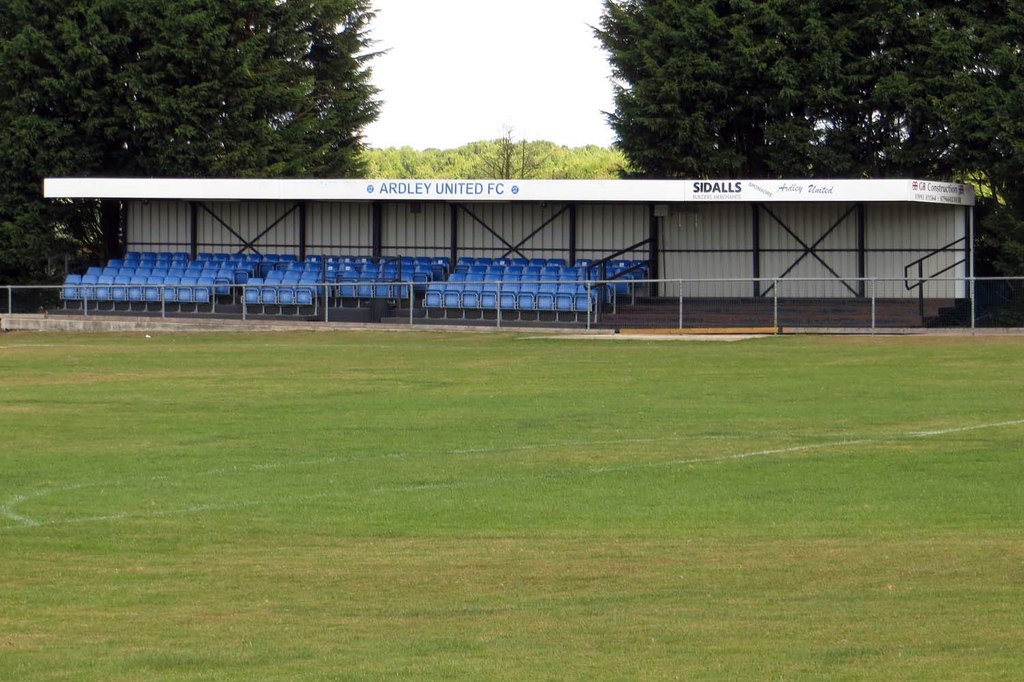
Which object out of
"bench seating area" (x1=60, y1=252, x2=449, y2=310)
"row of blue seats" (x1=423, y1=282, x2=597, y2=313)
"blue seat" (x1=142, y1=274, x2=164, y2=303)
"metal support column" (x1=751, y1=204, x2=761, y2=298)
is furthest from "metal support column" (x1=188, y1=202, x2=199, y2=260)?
A: "metal support column" (x1=751, y1=204, x2=761, y2=298)

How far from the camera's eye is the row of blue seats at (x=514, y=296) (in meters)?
40.5

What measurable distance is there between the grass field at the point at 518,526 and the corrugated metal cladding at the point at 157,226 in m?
24.0

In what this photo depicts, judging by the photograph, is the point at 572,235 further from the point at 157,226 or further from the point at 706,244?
the point at 157,226

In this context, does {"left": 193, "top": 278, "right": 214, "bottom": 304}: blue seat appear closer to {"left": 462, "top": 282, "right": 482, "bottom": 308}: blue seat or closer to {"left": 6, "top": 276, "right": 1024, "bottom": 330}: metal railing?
{"left": 6, "top": 276, "right": 1024, "bottom": 330}: metal railing

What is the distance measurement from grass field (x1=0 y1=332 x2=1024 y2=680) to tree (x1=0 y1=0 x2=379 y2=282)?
31.2 meters

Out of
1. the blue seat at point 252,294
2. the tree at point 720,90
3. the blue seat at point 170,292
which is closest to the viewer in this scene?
the blue seat at point 252,294

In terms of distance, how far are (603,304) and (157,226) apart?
18.0 metres

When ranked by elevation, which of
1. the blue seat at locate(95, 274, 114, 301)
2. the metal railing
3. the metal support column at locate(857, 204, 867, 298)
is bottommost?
the metal railing

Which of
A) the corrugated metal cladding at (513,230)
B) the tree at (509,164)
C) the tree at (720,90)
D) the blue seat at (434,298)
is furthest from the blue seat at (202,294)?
the tree at (509,164)

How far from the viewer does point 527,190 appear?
4481 cm

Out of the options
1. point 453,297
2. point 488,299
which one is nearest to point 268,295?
point 453,297

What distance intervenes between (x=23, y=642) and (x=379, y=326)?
3142 centimetres

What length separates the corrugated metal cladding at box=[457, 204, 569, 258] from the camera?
4788cm

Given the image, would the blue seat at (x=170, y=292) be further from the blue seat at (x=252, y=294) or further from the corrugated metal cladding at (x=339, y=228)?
the corrugated metal cladding at (x=339, y=228)
